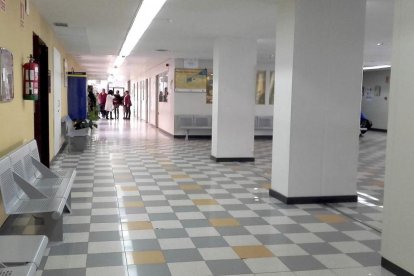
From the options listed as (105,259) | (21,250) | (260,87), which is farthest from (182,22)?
(260,87)

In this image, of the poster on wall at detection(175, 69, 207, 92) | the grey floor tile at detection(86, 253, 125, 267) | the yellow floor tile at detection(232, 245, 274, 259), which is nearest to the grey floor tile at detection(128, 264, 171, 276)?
the grey floor tile at detection(86, 253, 125, 267)

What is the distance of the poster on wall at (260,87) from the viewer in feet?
50.1

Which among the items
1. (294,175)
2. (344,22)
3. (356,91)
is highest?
(344,22)

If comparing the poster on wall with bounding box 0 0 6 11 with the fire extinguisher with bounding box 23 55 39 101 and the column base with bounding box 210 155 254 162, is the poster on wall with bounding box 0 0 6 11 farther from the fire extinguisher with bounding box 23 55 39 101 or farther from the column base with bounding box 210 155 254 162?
the column base with bounding box 210 155 254 162

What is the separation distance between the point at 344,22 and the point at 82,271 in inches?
172

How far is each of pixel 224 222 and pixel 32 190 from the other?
80.3 inches

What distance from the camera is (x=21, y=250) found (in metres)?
2.56

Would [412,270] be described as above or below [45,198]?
below

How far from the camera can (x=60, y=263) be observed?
11.7ft

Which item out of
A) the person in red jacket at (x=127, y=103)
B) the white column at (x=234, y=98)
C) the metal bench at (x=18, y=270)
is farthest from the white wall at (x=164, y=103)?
the metal bench at (x=18, y=270)

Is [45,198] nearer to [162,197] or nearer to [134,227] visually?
[134,227]

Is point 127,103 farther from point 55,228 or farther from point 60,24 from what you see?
point 55,228

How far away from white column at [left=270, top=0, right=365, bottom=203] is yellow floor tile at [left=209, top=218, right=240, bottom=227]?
1106 mm

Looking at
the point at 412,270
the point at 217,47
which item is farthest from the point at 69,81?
the point at 412,270
